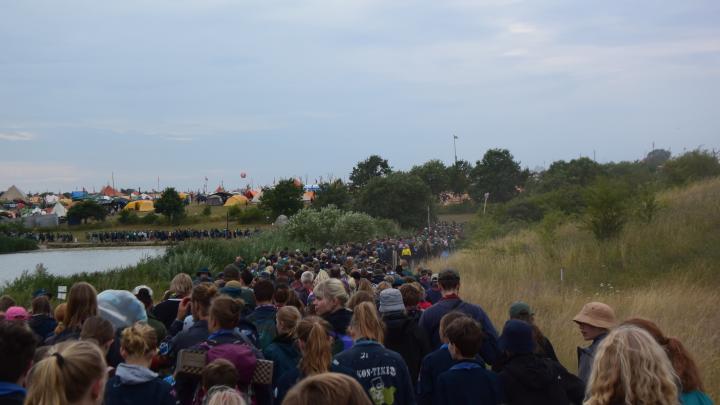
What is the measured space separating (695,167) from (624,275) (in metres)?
24.2

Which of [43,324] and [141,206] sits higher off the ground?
[43,324]

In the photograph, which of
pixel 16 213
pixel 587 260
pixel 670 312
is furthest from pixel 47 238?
pixel 670 312

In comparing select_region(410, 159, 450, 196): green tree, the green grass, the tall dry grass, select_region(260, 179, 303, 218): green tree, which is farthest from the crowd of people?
select_region(410, 159, 450, 196): green tree

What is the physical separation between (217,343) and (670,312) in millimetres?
11282

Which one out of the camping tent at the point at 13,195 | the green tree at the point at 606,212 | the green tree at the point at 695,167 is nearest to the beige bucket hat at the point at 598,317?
the green tree at the point at 606,212

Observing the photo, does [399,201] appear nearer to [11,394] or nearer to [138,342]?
[138,342]

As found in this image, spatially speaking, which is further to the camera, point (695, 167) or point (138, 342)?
point (695, 167)

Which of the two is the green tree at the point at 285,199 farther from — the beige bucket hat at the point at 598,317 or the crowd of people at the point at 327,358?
the beige bucket hat at the point at 598,317

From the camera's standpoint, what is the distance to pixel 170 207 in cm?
9831

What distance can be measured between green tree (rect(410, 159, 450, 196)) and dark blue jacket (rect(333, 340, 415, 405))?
93.8 metres

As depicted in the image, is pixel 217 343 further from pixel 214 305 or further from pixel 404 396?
pixel 404 396

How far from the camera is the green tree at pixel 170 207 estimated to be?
3871 inches

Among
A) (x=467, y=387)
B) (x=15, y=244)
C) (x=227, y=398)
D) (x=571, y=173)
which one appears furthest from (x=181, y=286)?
(x=15, y=244)

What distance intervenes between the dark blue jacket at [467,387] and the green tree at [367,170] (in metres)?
89.6
